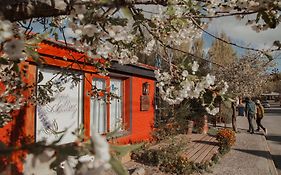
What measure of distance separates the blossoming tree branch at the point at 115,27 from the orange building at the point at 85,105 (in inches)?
47.7

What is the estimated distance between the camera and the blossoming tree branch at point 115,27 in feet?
5.42

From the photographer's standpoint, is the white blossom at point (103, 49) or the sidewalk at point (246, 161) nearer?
the white blossom at point (103, 49)

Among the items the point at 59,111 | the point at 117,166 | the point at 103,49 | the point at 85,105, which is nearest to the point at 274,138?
the point at 85,105

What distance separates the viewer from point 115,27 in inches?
78.8

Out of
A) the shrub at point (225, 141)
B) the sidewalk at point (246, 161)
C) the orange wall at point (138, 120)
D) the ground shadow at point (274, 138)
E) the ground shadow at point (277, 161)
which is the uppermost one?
the orange wall at point (138, 120)

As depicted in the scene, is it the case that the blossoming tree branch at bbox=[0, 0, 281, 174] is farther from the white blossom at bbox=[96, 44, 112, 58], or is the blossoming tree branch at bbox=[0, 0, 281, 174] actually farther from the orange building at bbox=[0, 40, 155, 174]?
the orange building at bbox=[0, 40, 155, 174]

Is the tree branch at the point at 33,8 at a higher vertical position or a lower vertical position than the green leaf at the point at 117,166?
higher

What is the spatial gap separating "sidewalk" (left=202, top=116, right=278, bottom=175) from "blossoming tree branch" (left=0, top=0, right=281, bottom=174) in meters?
6.14

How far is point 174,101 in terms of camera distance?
3008 millimetres

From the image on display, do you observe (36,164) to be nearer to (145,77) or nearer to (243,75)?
(145,77)

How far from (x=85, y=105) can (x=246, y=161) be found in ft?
16.1

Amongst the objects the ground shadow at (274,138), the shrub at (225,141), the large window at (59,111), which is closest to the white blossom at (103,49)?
the large window at (59,111)

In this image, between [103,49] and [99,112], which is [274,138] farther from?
[103,49]

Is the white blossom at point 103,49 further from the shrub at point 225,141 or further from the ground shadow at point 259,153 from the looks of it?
the ground shadow at point 259,153
